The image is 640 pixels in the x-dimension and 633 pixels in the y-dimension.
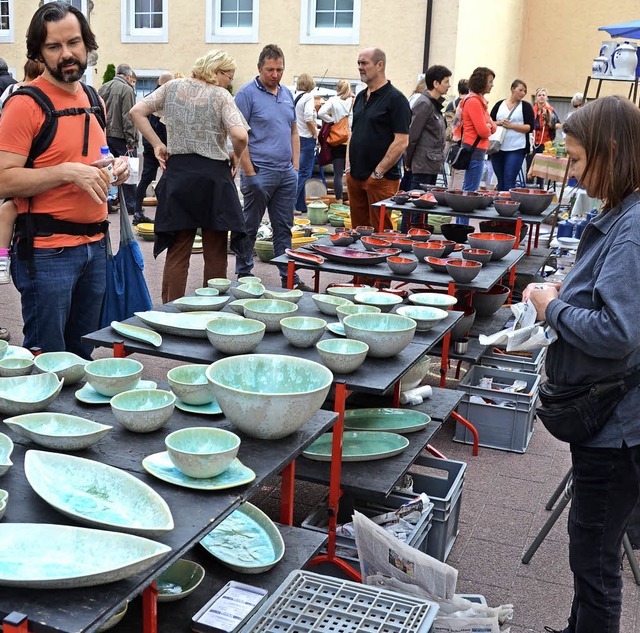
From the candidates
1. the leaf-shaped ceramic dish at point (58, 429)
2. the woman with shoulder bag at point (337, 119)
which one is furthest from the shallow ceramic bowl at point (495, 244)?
the woman with shoulder bag at point (337, 119)

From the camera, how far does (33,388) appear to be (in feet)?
7.98

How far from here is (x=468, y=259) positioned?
507 centimetres

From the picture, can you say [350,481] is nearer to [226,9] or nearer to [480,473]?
[480,473]

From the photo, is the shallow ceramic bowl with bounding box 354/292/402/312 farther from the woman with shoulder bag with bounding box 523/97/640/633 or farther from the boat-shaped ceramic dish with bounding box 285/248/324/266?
the woman with shoulder bag with bounding box 523/97/640/633

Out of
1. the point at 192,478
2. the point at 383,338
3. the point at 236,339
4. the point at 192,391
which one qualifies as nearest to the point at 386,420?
the point at 383,338

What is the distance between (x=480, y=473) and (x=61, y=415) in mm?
2519

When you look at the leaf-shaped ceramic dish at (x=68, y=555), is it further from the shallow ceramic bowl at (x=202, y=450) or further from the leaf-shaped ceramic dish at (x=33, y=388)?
the leaf-shaped ceramic dish at (x=33, y=388)

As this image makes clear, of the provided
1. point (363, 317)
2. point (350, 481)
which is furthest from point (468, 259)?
point (350, 481)

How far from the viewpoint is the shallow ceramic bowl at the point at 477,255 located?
5.03 m

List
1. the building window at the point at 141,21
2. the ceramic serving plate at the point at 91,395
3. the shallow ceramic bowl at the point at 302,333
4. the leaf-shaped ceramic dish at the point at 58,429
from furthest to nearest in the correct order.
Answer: the building window at the point at 141,21 < the shallow ceramic bowl at the point at 302,333 < the ceramic serving plate at the point at 91,395 < the leaf-shaped ceramic dish at the point at 58,429

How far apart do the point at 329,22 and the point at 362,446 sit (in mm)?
12464

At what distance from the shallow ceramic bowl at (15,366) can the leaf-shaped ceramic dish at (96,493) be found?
1.94 ft

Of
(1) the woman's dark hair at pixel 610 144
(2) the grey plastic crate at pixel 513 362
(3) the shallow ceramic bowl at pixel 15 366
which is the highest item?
(1) the woman's dark hair at pixel 610 144

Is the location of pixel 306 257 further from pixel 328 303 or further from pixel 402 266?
pixel 328 303
